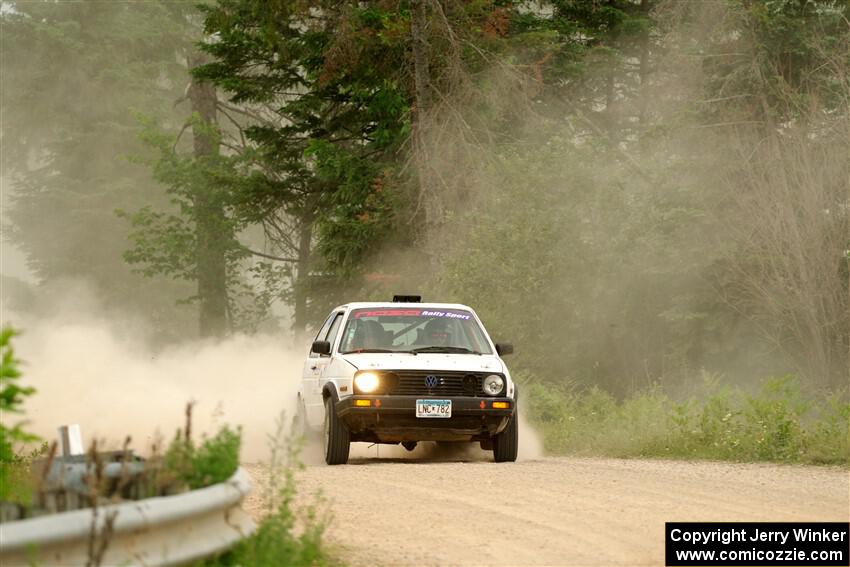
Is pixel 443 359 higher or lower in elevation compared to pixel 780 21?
lower

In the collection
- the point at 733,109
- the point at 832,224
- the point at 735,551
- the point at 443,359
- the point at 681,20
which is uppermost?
the point at 681,20

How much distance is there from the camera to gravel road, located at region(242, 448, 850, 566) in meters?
8.56

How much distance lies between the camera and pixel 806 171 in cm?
2909

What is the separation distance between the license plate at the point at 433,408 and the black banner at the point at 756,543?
18.7 feet

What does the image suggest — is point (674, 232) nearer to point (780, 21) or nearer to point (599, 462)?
point (780, 21)

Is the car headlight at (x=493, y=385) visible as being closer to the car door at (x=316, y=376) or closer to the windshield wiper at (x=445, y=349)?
the windshield wiper at (x=445, y=349)

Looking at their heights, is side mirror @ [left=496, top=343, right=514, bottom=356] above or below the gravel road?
above

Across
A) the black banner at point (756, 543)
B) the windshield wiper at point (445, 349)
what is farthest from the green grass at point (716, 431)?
the black banner at point (756, 543)

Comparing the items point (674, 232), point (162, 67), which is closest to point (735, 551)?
point (674, 232)

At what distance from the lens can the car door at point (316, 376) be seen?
16.0 meters

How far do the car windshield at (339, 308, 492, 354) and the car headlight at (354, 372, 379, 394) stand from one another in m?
0.88

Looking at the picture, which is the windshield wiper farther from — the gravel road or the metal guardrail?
the metal guardrail

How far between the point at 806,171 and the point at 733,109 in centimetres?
556

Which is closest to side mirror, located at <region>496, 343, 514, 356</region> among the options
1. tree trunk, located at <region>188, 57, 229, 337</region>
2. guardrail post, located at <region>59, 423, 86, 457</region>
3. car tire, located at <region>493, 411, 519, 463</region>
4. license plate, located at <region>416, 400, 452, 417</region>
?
car tire, located at <region>493, 411, 519, 463</region>
